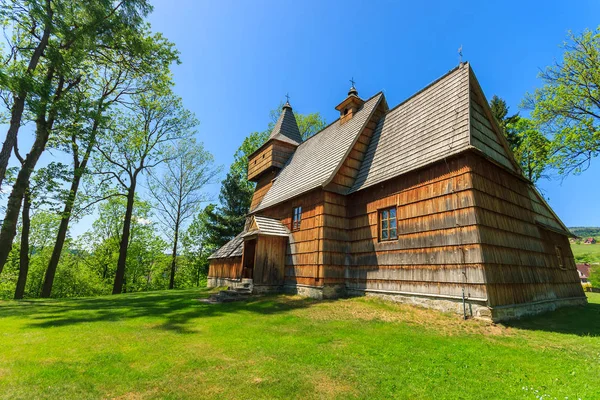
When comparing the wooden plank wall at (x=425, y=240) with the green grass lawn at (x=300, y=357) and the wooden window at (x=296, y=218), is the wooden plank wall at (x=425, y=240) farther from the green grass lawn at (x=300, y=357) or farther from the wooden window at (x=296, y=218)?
the wooden window at (x=296, y=218)

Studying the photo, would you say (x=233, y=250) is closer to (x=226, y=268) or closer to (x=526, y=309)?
(x=226, y=268)

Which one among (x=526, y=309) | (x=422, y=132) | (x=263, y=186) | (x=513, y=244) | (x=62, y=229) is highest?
(x=263, y=186)

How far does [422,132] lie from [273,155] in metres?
12.6

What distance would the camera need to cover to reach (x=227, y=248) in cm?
2116

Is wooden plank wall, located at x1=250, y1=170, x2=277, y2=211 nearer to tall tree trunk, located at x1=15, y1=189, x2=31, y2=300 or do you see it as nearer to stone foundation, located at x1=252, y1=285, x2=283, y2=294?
stone foundation, located at x1=252, y1=285, x2=283, y2=294

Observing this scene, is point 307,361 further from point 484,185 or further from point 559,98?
point 559,98

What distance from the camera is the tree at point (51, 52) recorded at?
39.7ft

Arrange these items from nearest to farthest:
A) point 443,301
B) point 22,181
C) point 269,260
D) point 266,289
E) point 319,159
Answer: point 443,301 → point 22,181 → point 266,289 → point 269,260 → point 319,159

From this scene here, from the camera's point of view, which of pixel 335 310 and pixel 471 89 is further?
pixel 471 89

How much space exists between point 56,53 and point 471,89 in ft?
59.8

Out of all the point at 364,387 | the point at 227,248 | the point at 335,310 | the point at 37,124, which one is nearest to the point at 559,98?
the point at 335,310

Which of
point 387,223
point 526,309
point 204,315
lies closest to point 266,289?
point 204,315

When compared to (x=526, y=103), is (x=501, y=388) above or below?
below

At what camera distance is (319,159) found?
54.5 ft
